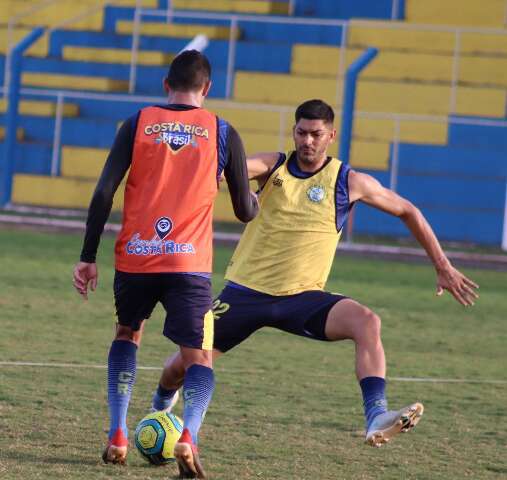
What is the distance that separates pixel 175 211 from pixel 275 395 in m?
2.70

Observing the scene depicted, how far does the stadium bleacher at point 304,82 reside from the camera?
68.9 ft

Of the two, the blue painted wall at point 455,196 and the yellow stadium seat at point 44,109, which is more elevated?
the yellow stadium seat at point 44,109

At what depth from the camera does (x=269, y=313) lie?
6.59m

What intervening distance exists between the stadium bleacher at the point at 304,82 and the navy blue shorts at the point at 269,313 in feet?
44.6

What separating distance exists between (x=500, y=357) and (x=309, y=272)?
418 cm

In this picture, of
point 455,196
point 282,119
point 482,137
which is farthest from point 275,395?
point 482,137

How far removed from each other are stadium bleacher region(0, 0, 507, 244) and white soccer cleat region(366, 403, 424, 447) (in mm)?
14332

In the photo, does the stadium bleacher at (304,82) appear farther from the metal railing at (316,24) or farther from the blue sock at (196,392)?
the blue sock at (196,392)

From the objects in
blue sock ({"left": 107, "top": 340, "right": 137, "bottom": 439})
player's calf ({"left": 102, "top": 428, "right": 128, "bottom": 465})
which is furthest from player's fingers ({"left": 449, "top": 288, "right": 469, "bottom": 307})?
player's calf ({"left": 102, "top": 428, "right": 128, "bottom": 465})

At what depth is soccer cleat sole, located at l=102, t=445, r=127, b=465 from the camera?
5906mm

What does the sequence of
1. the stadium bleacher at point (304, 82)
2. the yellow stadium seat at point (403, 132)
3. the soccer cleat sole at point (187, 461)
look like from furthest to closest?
1. the yellow stadium seat at point (403, 132)
2. the stadium bleacher at point (304, 82)
3. the soccer cleat sole at point (187, 461)

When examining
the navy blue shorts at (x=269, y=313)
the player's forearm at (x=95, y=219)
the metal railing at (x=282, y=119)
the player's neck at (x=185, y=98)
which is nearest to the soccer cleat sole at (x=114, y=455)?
the player's forearm at (x=95, y=219)

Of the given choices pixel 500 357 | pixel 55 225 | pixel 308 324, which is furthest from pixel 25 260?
pixel 308 324

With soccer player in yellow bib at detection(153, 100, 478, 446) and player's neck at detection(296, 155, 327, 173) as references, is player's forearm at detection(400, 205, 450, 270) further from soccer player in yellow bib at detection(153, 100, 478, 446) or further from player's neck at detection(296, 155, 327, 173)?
player's neck at detection(296, 155, 327, 173)
